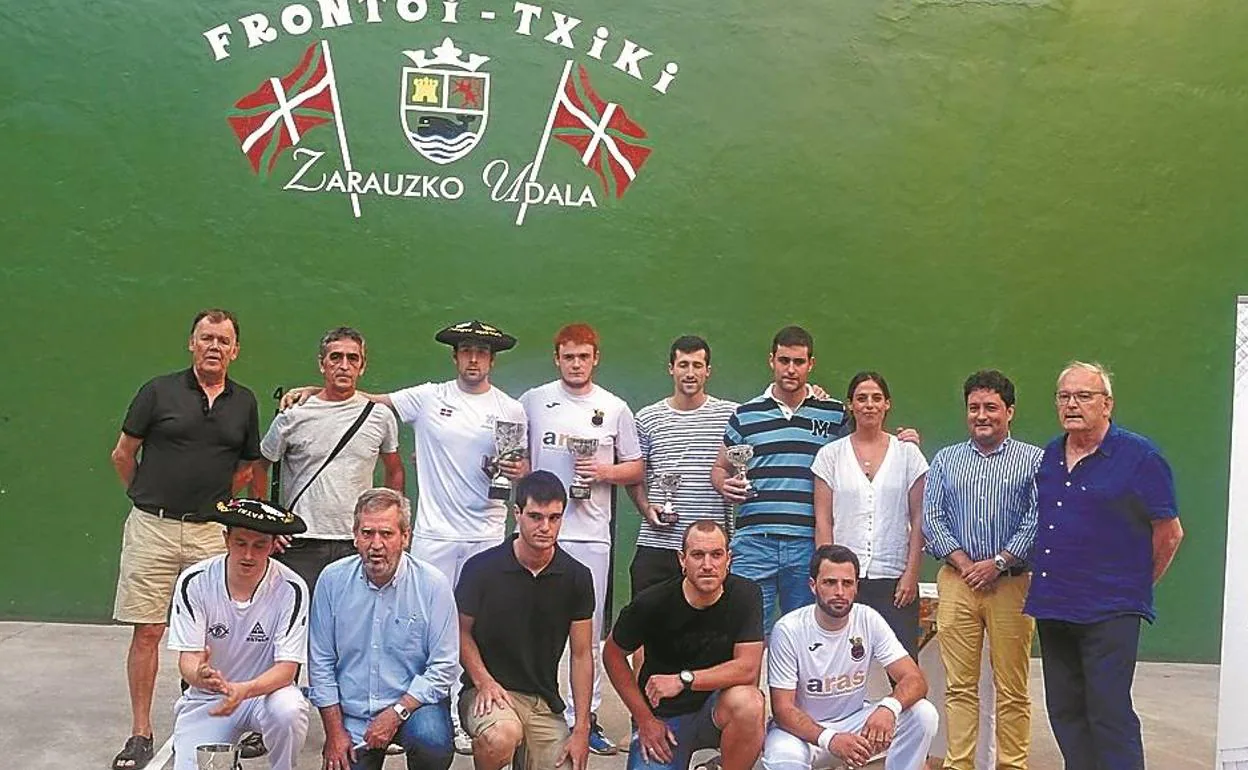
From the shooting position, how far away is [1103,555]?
433 centimetres

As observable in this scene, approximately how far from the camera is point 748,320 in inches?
280

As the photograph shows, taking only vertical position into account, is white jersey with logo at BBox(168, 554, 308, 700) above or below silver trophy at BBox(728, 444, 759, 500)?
below

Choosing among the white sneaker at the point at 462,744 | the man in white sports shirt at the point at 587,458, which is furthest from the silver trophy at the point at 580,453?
the white sneaker at the point at 462,744

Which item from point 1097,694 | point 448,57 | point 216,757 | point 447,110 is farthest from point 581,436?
point 448,57

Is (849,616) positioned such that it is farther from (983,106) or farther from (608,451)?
(983,106)

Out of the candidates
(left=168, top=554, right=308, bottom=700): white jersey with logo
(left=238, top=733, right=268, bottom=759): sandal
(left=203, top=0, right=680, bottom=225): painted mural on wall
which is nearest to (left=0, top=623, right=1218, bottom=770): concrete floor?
(left=238, top=733, right=268, bottom=759): sandal

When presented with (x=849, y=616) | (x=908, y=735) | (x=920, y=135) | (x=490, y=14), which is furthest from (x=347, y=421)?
(x=920, y=135)

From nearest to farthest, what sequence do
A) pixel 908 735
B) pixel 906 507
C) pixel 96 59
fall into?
1. pixel 908 735
2. pixel 906 507
3. pixel 96 59

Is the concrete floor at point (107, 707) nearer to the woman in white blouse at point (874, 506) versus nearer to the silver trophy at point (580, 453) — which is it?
the woman in white blouse at point (874, 506)

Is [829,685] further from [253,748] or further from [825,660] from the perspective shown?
[253,748]

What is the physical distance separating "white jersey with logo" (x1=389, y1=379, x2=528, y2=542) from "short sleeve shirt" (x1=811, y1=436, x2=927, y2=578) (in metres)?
1.22

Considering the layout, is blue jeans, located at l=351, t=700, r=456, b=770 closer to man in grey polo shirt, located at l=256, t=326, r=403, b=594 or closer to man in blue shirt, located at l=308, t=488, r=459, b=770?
man in blue shirt, located at l=308, t=488, r=459, b=770

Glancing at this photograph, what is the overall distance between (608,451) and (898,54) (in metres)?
3.19

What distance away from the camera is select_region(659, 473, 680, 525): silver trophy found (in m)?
5.12
